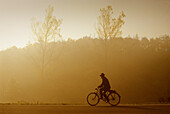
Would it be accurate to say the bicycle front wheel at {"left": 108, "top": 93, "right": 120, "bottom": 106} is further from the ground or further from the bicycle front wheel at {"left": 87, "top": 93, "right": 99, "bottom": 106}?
the ground

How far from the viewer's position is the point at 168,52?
54.6 m

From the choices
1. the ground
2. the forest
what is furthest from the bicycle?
the forest

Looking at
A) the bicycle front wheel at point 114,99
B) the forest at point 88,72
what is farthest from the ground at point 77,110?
the forest at point 88,72

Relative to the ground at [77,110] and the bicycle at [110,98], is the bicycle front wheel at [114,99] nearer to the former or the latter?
the bicycle at [110,98]

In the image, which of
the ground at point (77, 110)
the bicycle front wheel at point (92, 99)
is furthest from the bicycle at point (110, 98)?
the ground at point (77, 110)

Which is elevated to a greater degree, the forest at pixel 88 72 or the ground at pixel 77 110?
the forest at pixel 88 72

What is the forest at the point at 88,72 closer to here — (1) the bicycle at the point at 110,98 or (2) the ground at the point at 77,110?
(1) the bicycle at the point at 110,98

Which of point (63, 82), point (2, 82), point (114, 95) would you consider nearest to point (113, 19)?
point (114, 95)

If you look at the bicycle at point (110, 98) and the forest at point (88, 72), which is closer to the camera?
the bicycle at point (110, 98)

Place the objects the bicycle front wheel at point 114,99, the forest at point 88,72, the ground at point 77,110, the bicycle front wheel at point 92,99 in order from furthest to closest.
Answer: the forest at point 88,72
the bicycle front wheel at point 92,99
the bicycle front wheel at point 114,99
the ground at point 77,110

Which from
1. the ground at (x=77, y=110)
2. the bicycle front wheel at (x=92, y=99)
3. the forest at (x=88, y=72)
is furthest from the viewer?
the forest at (x=88, y=72)

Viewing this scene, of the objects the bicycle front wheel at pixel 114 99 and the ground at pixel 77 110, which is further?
the bicycle front wheel at pixel 114 99

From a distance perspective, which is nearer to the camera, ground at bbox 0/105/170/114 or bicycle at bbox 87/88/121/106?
ground at bbox 0/105/170/114

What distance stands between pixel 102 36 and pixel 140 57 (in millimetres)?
28810
